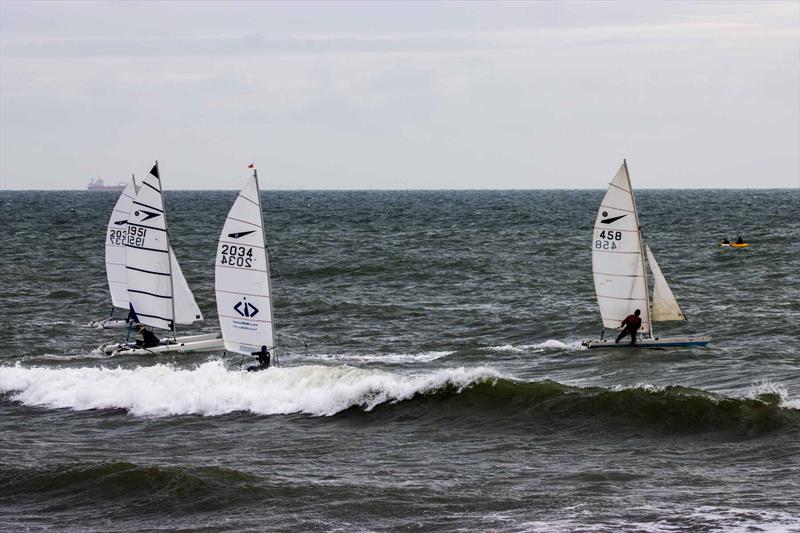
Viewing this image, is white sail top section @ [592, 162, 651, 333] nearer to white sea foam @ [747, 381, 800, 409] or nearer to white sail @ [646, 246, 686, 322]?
white sail @ [646, 246, 686, 322]

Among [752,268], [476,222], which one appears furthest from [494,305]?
[476,222]

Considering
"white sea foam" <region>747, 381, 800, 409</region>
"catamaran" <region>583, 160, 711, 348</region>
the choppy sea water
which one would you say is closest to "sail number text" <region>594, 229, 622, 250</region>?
"catamaran" <region>583, 160, 711, 348</region>

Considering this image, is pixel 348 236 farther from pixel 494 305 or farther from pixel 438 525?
pixel 438 525

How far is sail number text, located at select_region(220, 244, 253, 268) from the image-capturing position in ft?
99.5

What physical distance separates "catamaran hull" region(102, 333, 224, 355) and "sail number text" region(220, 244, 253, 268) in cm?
826

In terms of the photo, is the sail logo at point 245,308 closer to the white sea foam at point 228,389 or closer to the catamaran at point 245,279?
the catamaran at point 245,279

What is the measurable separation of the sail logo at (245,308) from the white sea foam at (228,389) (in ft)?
5.36

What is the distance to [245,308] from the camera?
31.0m

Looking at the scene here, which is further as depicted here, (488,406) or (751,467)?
(488,406)

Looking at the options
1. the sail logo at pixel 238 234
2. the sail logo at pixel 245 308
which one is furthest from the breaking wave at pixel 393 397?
the sail logo at pixel 238 234

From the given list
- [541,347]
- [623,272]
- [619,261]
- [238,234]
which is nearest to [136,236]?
[238,234]

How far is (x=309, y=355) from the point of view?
3678 cm

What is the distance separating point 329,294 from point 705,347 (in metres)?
21.0

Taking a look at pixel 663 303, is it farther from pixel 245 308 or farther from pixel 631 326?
pixel 245 308
